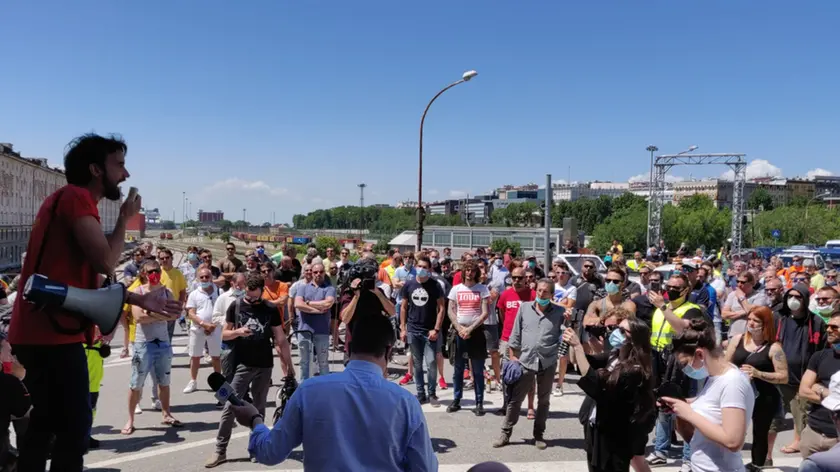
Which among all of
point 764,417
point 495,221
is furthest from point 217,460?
point 495,221

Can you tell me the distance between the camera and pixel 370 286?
319 inches

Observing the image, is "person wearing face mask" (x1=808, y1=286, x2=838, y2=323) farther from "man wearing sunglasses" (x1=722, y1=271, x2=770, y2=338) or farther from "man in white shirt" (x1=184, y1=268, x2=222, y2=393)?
"man in white shirt" (x1=184, y1=268, x2=222, y2=393)

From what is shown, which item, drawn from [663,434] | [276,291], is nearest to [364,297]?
[276,291]

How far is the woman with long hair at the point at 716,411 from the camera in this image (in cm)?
353

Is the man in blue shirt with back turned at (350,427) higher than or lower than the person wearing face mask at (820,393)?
higher

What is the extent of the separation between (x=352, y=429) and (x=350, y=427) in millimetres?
12

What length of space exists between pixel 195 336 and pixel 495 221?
539ft

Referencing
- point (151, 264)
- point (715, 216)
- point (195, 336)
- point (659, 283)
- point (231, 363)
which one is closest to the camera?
point (231, 363)

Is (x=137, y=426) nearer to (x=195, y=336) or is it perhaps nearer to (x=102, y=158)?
(x=195, y=336)

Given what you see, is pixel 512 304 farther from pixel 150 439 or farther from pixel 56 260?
pixel 56 260

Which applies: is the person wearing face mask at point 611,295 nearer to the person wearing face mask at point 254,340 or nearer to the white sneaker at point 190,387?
the person wearing face mask at point 254,340

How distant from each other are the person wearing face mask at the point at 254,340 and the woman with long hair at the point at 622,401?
3.35m

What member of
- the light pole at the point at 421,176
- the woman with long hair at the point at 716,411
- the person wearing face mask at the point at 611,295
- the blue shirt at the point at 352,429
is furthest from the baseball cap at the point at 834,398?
the light pole at the point at 421,176

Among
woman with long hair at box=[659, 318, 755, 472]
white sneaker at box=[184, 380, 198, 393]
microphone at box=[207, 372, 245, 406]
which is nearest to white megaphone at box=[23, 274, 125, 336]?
microphone at box=[207, 372, 245, 406]
